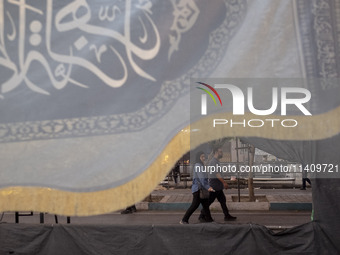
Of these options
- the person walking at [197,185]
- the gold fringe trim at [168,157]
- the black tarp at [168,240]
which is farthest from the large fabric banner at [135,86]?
the person walking at [197,185]

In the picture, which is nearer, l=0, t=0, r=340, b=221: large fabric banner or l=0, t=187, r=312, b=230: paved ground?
l=0, t=0, r=340, b=221: large fabric banner

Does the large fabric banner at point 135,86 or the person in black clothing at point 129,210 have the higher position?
the large fabric banner at point 135,86

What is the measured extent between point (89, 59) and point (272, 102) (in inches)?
59.8

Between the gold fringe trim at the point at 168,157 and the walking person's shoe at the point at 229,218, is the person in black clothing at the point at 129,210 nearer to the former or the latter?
the walking person's shoe at the point at 229,218

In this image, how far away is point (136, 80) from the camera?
9.79 ft

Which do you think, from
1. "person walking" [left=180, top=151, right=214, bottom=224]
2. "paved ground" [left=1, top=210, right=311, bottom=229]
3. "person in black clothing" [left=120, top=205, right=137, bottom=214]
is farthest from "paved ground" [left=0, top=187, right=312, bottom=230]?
"person walking" [left=180, top=151, right=214, bottom=224]

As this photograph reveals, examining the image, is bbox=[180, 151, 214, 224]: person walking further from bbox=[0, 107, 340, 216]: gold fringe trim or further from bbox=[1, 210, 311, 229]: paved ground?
bbox=[0, 107, 340, 216]: gold fringe trim

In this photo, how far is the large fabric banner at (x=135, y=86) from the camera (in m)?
2.88

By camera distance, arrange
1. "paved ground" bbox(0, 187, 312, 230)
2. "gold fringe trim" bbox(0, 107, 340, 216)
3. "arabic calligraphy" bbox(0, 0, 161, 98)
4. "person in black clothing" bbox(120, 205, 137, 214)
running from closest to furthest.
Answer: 1. "gold fringe trim" bbox(0, 107, 340, 216)
2. "arabic calligraphy" bbox(0, 0, 161, 98)
3. "paved ground" bbox(0, 187, 312, 230)
4. "person in black clothing" bbox(120, 205, 137, 214)

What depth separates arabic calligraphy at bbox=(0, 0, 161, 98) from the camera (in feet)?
9.88

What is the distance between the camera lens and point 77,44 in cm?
305

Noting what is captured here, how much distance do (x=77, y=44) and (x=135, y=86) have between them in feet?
2.00

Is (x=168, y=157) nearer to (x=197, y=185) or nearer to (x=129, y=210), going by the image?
(x=197, y=185)

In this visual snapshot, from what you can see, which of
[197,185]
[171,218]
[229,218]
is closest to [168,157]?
[197,185]
